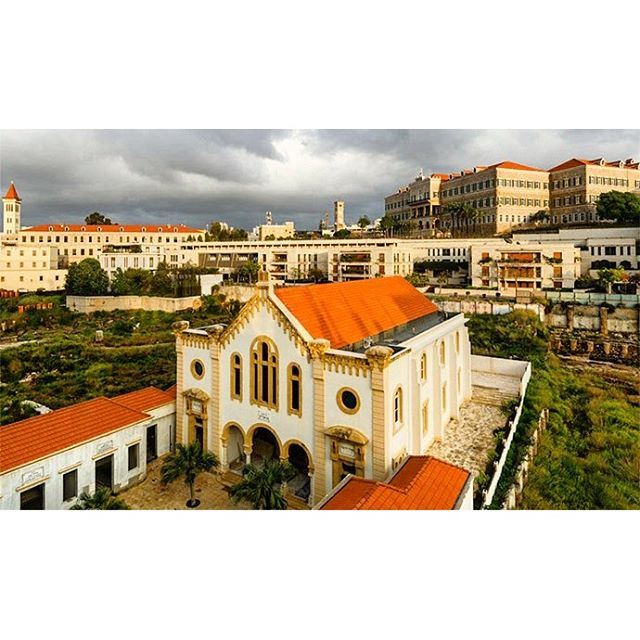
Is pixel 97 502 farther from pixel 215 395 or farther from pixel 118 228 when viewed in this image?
pixel 118 228

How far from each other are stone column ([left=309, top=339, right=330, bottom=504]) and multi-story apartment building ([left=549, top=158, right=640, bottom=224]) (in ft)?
159

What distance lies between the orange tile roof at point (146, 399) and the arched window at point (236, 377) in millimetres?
2645

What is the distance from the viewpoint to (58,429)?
1119 cm

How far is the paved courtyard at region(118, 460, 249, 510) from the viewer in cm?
1139

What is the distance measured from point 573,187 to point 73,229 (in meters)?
62.0

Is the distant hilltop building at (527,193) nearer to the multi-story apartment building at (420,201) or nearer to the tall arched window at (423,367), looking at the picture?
the multi-story apartment building at (420,201)

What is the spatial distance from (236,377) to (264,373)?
1078 millimetres

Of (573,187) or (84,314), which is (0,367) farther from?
(573,187)

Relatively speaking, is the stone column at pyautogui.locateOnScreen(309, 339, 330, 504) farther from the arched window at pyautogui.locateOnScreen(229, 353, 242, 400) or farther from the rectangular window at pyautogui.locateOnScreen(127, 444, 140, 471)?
the rectangular window at pyautogui.locateOnScreen(127, 444, 140, 471)

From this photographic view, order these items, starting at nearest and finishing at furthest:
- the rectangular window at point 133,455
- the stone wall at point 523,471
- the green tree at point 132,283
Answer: the stone wall at point 523,471 → the rectangular window at point 133,455 → the green tree at point 132,283

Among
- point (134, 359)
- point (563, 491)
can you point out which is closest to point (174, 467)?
point (563, 491)

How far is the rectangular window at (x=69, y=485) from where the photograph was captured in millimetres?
10656

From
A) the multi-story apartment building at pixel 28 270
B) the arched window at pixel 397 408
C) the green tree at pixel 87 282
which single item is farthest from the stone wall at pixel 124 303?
the arched window at pixel 397 408

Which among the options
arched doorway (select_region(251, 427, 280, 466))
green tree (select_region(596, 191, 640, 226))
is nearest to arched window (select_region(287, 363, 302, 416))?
arched doorway (select_region(251, 427, 280, 466))
